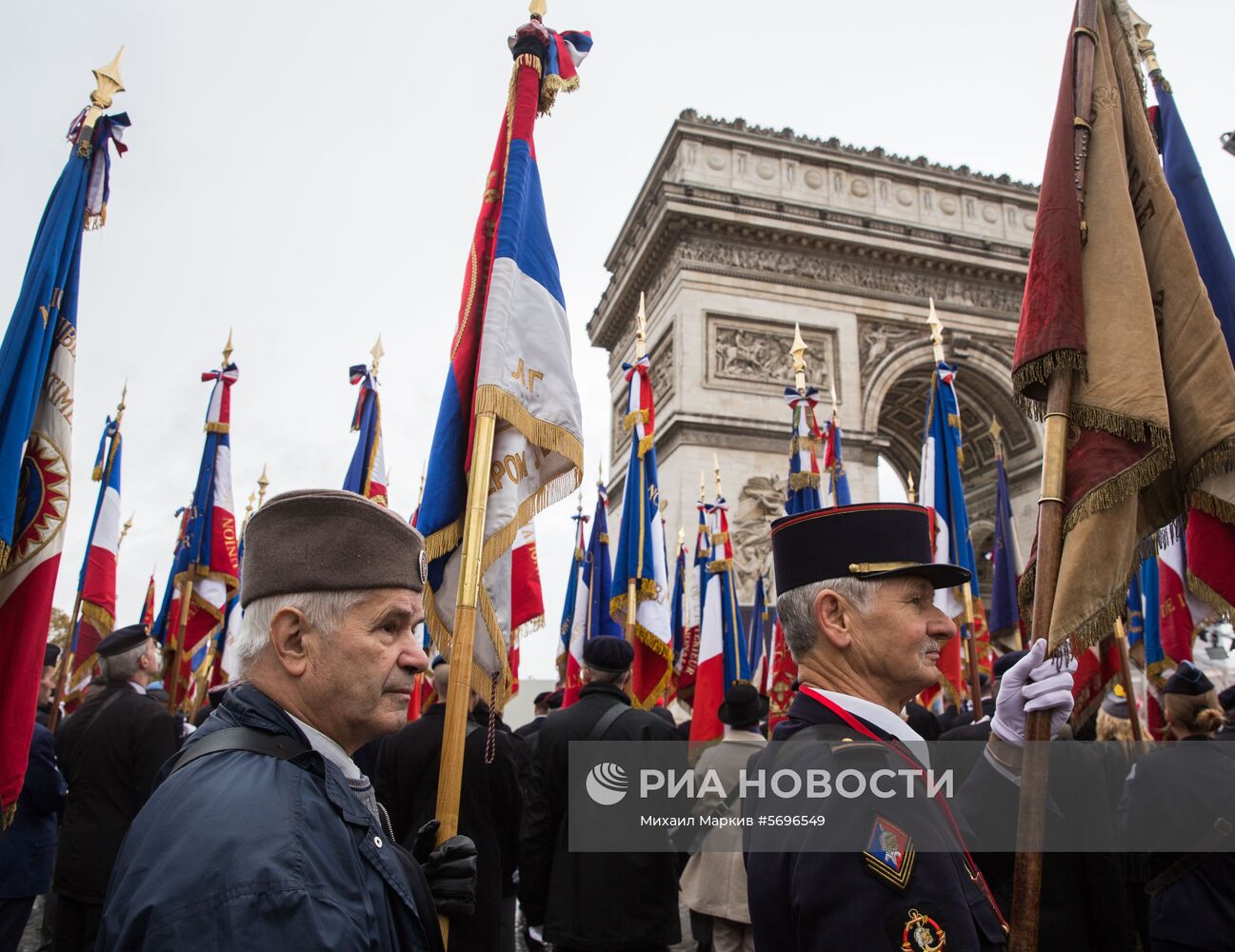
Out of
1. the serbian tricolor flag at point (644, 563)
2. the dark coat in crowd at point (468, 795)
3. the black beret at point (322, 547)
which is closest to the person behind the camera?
the black beret at point (322, 547)

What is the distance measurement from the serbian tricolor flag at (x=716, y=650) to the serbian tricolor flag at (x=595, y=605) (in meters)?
0.99

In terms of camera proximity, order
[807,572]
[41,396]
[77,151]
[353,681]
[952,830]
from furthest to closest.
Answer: [77,151] < [41,396] < [807,572] < [952,830] < [353,681]

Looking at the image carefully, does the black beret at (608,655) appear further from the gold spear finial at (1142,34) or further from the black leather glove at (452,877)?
the gold spear finial at (1142,34)

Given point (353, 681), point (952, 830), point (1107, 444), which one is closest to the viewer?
point (353, 681)

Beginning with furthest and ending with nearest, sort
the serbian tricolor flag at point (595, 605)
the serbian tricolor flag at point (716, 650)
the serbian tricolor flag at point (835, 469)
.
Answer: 1. the serbian tricolor flag at point (835, 469)
2. the serbian tricolor flag at point (595, 605)
3. the serbian tricolor flag at point (716, 650)

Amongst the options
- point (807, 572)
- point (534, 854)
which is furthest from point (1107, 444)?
point (534, 854)

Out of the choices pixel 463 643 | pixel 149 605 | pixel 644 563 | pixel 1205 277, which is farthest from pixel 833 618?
pixel 149 605

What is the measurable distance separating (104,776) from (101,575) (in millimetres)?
3672

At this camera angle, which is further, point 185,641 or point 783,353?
point 783,353

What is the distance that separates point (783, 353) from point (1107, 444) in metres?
18.4

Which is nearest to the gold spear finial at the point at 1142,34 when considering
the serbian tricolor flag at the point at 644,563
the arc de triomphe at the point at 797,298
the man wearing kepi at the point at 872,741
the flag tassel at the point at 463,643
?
the man wearing kepi at the point at 872,741

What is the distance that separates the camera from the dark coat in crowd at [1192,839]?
3240mm

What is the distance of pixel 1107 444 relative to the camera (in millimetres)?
2328

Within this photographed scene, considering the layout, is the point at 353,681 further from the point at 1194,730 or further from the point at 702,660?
the point at 702,660
